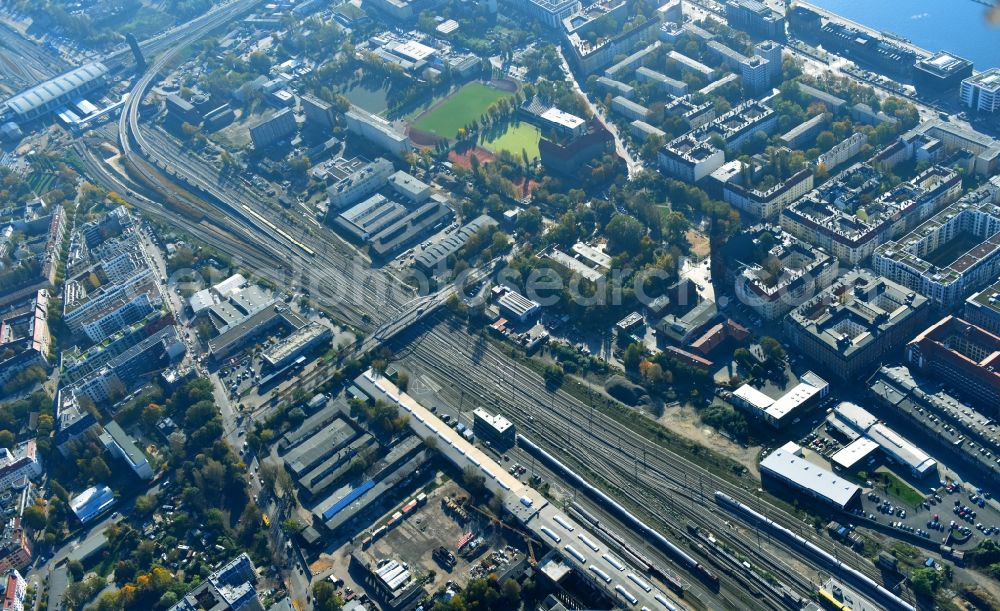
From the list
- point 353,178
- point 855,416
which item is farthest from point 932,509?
point 353,178

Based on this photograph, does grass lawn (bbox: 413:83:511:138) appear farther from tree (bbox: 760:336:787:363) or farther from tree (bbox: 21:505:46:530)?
tree (bbox: 21:505:46:530)

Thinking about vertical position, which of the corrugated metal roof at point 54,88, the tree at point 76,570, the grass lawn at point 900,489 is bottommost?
the tree at point 76,570

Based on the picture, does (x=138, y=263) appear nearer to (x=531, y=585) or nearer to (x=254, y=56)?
(x=254, y=56)

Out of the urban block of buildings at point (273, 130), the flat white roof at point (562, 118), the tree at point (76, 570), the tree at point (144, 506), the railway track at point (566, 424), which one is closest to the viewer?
the railway track at point (566, 424)

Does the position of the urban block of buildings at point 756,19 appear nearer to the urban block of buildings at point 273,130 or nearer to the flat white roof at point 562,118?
the flat white roof at point 562,118

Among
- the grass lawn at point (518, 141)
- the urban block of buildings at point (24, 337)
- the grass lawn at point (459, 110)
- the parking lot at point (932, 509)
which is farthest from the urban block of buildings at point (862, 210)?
the urban block of buildings at point (24, 337)

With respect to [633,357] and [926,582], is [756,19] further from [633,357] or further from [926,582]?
[926,582]
